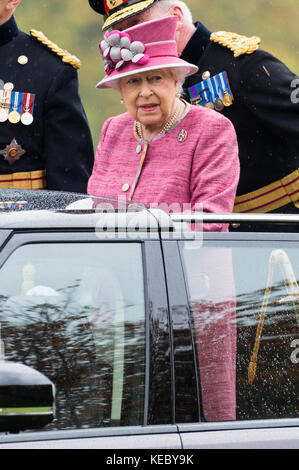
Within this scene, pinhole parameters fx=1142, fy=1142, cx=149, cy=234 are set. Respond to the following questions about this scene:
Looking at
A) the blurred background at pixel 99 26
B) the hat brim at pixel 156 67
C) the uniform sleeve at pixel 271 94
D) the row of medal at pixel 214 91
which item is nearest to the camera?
the hat brim at pixel 156 67

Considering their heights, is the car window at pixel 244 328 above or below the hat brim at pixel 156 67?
below

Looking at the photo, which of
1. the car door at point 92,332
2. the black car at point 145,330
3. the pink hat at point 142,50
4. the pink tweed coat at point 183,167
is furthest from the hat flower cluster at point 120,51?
the car door at point 92,332

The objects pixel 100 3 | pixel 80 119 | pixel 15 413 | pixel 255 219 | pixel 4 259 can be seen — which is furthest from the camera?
pixel 80 119

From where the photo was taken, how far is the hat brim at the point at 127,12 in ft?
14.1

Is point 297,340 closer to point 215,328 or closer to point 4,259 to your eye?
point 215,328

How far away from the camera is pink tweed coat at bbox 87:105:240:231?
147 inches

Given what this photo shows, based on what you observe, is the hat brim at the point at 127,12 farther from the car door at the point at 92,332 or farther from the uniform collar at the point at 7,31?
the car door at the point at 92,332

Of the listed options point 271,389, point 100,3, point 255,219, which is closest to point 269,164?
point 100,3

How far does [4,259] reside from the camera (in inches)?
111

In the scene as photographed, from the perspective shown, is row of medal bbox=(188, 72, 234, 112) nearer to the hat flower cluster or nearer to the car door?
the hat flower cluster

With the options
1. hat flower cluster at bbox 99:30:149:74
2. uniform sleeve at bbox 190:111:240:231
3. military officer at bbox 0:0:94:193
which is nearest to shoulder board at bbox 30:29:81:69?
military officer at bbox 0:0:94:193

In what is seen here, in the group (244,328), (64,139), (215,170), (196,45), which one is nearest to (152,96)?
(215,170)

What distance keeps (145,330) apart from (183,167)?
110 centimetres

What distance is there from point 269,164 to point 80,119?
103 cm
